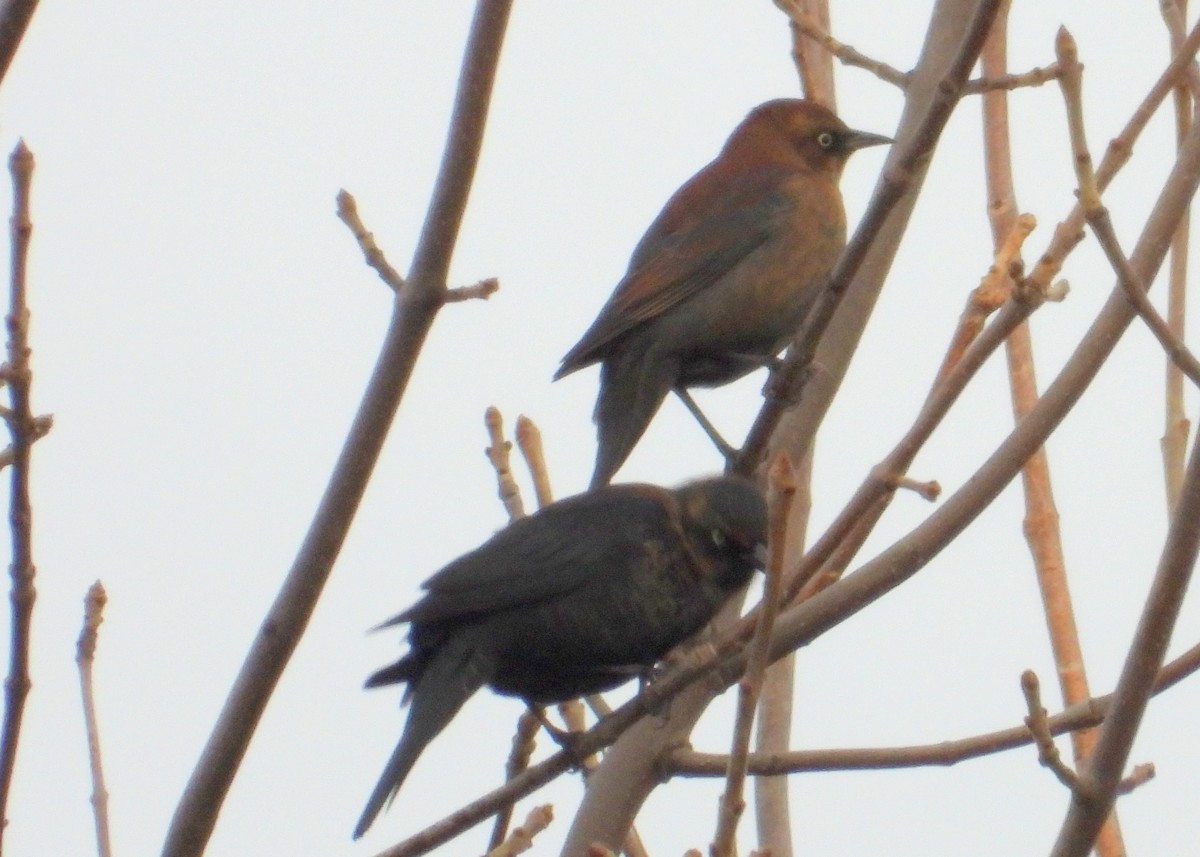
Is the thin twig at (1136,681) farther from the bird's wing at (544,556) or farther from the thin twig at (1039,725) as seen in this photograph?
the bird's wing at (544,556)

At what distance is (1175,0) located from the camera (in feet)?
11.6

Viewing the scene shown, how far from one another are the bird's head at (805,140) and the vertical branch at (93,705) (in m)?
4.62

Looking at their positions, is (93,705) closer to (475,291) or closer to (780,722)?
(475,291)

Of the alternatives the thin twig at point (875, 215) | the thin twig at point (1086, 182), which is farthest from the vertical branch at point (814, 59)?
the thin twig at point (1086, 182)

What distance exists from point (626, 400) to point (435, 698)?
2270 millimetres

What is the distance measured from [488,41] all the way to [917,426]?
3.62 ft

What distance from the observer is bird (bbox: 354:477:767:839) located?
12.9 feet

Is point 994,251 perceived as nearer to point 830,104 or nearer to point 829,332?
point 829,332

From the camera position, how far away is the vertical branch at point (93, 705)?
8.76 feet

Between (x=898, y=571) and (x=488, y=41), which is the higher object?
(x=488, y=41)

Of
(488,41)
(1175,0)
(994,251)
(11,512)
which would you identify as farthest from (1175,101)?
(11,512)

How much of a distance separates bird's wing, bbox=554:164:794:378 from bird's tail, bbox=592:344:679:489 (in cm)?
11

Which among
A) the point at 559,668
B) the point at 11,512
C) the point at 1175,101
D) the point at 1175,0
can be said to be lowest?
the point at 11,512

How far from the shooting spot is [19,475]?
2.33 meters
